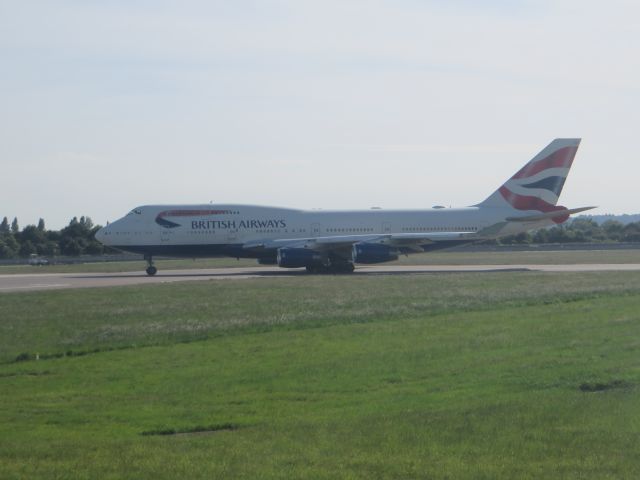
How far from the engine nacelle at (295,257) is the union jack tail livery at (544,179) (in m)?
11.0

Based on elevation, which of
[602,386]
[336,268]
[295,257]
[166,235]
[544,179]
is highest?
[544,179]

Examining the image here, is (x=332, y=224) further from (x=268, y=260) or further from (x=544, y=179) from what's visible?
(x=544, y=179)

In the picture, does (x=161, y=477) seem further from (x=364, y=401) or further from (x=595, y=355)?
(x=595, y=355)

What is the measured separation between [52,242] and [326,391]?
96374 mm

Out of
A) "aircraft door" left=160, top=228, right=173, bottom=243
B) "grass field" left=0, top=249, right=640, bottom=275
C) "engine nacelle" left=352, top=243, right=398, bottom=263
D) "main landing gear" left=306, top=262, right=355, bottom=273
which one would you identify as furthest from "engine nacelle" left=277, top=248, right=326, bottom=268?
"grass field" left=0, top=249, right=640, bottom=275

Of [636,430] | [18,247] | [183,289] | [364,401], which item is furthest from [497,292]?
[18,247]

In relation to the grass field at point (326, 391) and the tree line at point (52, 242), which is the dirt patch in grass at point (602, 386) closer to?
the grass field at point (326, 391)

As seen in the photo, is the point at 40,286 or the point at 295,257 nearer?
the point at 40,286

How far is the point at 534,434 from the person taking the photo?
368 inches

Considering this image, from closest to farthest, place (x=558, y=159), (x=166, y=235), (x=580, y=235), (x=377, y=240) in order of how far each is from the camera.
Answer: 1. (x=377, y=240)
2. (x=166, y=235)
3. (x=558, y=159)
4. (x=580, y=235)

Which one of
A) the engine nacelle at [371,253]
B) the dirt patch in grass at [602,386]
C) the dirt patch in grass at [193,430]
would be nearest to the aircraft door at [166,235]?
the engine nacelle at [371,253]

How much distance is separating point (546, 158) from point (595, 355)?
3387 cm

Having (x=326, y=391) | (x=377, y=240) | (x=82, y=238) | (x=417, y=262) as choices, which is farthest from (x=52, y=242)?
(x=326, y=391)

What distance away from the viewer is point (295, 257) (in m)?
43.9
